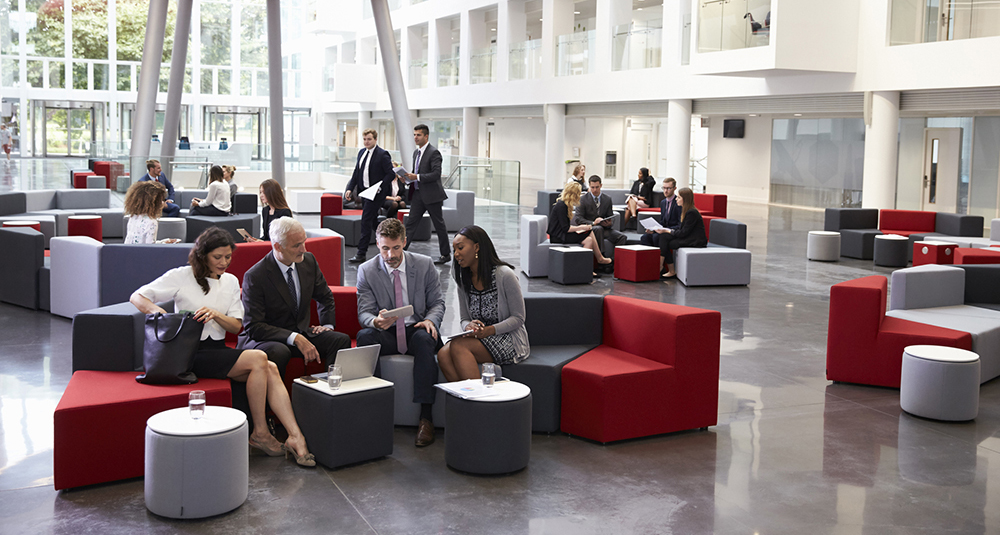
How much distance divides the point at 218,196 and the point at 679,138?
47.1ft

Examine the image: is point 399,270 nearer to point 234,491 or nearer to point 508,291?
point 508,291

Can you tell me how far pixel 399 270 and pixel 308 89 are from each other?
46613 mm

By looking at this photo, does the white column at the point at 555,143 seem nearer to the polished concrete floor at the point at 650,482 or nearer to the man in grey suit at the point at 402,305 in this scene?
the polished concrete floor at the point at 650,482

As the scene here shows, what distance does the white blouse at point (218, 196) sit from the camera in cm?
1302

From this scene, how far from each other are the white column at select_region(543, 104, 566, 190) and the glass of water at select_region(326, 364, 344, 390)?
2443 cm

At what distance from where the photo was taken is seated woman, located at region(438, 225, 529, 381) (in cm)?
526

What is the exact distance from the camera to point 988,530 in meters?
4.07

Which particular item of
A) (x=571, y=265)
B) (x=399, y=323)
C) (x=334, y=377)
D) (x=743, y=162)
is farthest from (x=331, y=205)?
(x=743, y=162)

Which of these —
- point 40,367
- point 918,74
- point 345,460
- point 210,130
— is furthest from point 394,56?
point 210,130

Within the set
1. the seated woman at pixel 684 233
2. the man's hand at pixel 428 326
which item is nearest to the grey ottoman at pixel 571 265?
the seated woman at pixel 684 233

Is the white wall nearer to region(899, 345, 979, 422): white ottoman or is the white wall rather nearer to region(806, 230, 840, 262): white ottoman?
region(806, 230, 840, 262): white ottoman

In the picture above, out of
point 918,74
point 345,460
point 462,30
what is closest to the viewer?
point 345,460

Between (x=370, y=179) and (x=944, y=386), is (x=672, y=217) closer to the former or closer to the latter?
(x=370, y=179)

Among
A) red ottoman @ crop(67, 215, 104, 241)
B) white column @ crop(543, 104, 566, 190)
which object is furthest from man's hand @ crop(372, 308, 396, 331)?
white column @ crop(543, 104, 566, 190)
